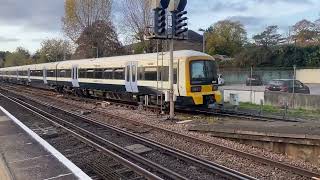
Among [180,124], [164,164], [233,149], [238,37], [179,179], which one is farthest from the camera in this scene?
[238,37]

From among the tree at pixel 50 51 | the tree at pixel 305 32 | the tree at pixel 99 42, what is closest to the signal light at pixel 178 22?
the tree at pixel 99 42

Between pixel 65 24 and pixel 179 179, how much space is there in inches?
2279

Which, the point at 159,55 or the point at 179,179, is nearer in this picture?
the point at 179,179

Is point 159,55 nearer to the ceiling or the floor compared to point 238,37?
nearer to the floor

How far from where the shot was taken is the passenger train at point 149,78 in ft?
65.0

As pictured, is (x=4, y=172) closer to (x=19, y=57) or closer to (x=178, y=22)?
(x=178, y=22)

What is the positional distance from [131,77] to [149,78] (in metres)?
2.25

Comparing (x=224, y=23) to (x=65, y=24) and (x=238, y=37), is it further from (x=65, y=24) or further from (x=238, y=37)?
(x=65, y=24)

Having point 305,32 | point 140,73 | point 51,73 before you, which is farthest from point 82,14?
point 140,73

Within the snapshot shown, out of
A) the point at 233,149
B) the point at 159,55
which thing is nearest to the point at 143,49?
the point at 159,55

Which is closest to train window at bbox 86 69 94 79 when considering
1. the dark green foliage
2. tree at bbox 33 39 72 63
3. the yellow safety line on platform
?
the yellow safety line on platform

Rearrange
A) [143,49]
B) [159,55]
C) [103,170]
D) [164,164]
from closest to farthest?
[103,170] < [164,164] < [159,55] < [143,49]

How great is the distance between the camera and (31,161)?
9.99m

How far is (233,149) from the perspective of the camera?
11.1m
